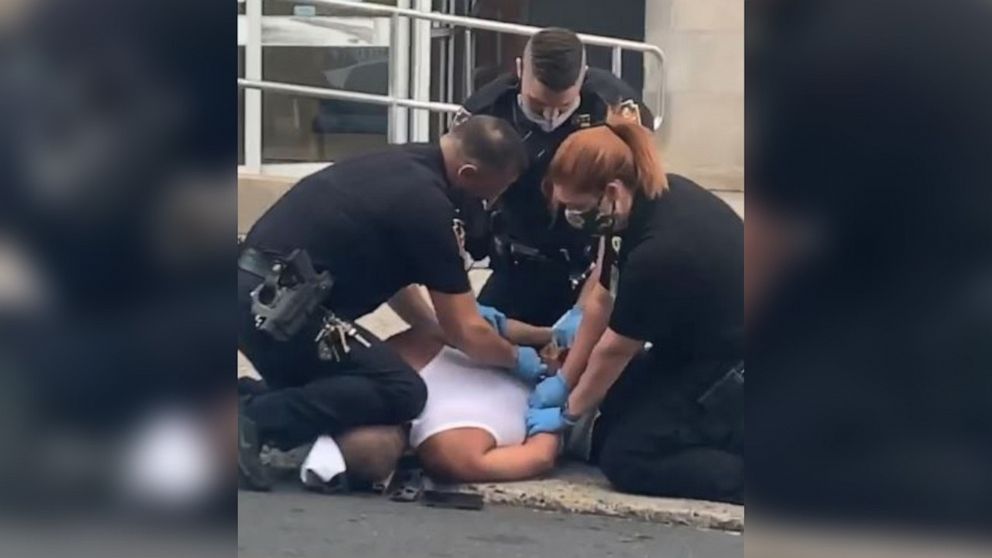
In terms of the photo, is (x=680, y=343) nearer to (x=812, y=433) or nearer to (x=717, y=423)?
(x=717, y=423)

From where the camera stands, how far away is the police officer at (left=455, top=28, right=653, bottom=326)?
3658 mm

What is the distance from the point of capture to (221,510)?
3387 millimetres

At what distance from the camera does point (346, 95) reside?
3914 millimetres

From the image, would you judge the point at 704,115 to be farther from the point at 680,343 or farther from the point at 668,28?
the point at 680,343

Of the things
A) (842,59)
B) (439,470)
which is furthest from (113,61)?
(842,59)

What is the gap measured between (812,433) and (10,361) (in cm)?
150

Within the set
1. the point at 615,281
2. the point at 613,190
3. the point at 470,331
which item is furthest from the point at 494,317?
the point at 613,190

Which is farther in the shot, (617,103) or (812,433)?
(617,103)

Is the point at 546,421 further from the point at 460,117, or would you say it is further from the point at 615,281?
the point at 460,117

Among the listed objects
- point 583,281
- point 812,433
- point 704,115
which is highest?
point 704,115

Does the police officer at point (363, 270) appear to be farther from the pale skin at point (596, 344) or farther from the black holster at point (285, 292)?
the pale skin at point (596, 344)

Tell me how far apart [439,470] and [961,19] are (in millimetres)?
1379

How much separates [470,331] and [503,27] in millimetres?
632

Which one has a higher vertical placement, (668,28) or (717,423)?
(668,28)
